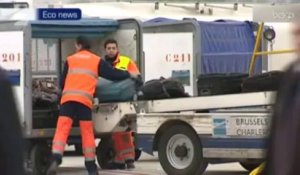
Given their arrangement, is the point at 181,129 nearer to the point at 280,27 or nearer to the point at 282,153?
the point at 280,27

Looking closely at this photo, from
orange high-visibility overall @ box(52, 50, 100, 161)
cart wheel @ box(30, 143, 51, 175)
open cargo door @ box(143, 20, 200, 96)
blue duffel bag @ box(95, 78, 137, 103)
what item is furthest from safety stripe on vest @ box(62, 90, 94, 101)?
open cargo door @ box(143, 20, 200, 96)

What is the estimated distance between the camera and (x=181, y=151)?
1222cm

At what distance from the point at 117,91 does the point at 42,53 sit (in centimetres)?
209

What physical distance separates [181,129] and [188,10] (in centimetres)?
1992

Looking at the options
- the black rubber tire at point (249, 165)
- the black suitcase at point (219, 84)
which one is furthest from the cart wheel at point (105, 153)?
the black rubber tire at point (249, 165)

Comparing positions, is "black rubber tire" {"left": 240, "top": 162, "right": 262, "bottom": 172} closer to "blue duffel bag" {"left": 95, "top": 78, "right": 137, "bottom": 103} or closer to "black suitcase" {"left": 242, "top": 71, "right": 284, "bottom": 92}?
"black suitcase" {"left": 242, "top": 71, "right": 284, "bottom": 92}

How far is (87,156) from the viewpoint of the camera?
40.3ft

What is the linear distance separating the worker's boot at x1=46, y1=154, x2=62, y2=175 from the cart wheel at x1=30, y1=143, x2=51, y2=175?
19 centimetres

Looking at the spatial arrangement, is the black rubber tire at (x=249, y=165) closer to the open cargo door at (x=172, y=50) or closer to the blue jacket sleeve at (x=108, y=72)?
the blue jacket sleeve at (x=108, y=72)

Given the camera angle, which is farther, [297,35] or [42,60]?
[42,60]

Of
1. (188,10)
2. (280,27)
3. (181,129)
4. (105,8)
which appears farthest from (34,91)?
(188,10)

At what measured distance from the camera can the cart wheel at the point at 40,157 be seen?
12.7 meters

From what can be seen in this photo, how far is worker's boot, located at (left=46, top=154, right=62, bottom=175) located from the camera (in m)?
12.2

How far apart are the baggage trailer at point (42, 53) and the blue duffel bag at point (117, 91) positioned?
1.28 feet
